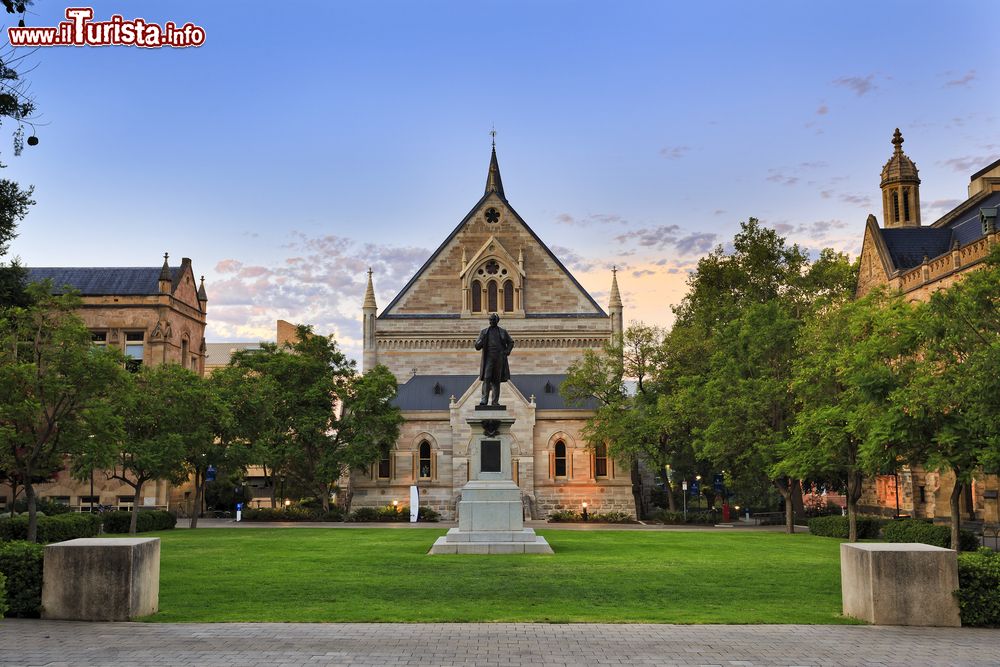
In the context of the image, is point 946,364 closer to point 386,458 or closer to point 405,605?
point 405,605

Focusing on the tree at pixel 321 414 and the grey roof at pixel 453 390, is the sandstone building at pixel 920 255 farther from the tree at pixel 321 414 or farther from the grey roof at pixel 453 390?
the tree at pixel 321 414

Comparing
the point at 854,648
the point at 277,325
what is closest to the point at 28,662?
the point at 854,648

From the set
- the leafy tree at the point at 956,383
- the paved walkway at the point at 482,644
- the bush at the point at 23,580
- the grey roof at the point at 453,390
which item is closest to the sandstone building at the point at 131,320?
the grey roof at the point at 453,390

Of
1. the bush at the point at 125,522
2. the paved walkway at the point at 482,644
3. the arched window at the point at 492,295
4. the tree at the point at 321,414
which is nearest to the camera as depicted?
the paved walkway at the point at 482,644

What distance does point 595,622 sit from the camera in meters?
13.1

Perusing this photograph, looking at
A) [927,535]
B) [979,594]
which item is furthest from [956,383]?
[979,594]

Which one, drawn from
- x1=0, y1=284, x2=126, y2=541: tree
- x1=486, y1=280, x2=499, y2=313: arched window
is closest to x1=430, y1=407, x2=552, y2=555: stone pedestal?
x1=0, y1=284, x2=126, y2=541: tree

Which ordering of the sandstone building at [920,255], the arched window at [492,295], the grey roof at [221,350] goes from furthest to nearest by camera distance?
the grey roof at [221,350]
the arched window at [492,295]
the sandstone building at [920,255]

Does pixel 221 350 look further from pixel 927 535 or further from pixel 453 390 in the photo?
pixel 927 535

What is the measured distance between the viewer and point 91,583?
1316 centimetres

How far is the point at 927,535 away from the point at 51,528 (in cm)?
2730

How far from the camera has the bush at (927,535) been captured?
85.8 ft

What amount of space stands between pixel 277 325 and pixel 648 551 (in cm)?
10398

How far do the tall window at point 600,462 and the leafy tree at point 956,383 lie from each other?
31.8m
